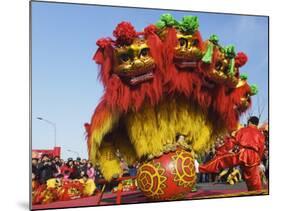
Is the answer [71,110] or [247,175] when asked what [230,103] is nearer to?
[247,175]

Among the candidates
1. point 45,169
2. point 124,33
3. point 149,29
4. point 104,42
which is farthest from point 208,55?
point 45,169

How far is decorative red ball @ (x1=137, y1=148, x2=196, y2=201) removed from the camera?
518 centimetres

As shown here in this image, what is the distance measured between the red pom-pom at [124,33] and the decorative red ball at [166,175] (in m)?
1.01

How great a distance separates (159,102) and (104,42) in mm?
→ 697

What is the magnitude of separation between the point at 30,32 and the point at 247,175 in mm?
2365

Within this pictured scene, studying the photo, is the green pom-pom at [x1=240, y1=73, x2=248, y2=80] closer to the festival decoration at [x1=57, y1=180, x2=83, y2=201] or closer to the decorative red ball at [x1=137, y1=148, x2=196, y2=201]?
the decorative red ball at [x1=137, y1=148, x2=196, y2=201]

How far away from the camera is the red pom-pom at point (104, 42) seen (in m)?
5.11

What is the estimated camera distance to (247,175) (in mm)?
5715

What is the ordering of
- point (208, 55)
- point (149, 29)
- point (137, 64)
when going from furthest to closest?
1. point (208, 55)
2. point (149, 29)
3. point (137, 64)

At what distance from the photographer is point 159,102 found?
17.4 feet

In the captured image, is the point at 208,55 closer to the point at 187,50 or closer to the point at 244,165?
the point at 187,50

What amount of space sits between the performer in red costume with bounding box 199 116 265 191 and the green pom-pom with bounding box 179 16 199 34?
1014 millimetres

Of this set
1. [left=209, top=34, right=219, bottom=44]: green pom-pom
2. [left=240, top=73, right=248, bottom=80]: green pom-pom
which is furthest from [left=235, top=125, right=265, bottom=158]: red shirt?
[left=209, top=34, right=219, bottom=44]: green pom-pom

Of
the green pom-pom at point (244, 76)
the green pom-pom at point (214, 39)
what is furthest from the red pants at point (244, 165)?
the green pom-pom at point (214, 39)
